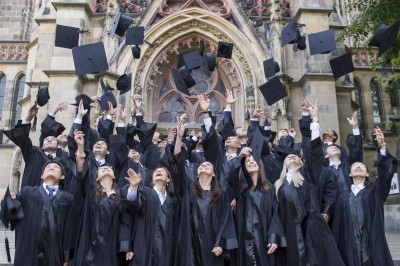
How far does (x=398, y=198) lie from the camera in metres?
10.3

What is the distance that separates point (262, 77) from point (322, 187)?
281 inches

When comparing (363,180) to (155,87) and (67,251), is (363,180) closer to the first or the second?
(67,251)

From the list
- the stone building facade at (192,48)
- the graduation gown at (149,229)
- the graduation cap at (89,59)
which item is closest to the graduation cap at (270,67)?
the stone building facade at (192,48)

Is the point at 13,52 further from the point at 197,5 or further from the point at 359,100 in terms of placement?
the point at 359,100

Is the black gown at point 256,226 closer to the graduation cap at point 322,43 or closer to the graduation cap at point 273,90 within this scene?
the graduation cap at point 273,90

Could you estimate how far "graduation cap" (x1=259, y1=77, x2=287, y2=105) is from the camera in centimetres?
865

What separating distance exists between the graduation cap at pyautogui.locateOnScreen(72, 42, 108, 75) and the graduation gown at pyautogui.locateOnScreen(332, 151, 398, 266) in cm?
537

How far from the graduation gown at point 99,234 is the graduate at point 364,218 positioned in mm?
Answer: 2741

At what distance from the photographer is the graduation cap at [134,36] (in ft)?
31.0

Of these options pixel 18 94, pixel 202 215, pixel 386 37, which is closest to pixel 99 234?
pixel 202 215

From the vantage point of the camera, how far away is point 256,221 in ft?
15.4

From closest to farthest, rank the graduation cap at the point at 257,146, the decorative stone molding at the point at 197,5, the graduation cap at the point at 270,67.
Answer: the graduation cap at the point at 257,146 → the graduation cap at the point at 270,67 → the decorative stone molding at the point at 197,5

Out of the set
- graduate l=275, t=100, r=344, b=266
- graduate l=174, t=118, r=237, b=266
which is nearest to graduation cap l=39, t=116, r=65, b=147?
graduate l=174, t=118, r=237, b=266

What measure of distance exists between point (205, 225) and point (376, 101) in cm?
1510
